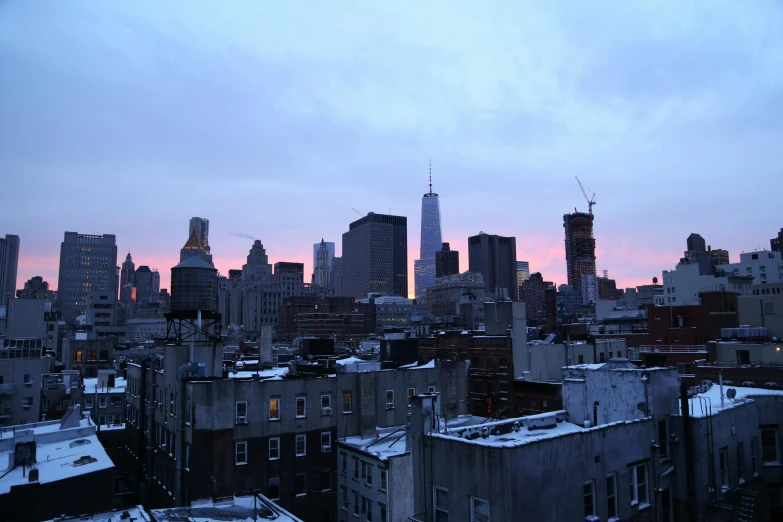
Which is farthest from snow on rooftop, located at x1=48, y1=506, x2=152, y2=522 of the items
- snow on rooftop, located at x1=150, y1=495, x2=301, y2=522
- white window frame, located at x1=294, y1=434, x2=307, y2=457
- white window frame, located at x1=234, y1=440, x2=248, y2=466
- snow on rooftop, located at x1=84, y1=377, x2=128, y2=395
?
snow on rooftop, located at x1=84, y1=377, x2=128, y2=395

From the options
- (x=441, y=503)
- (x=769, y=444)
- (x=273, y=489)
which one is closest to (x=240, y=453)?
(x=273, y=489)

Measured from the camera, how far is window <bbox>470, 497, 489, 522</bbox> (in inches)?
709

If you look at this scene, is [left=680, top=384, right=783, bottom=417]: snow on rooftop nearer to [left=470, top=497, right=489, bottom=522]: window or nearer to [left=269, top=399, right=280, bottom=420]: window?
[left=470, top=497, right=489, bottom=522]: window

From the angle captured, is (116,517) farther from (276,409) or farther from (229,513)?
(276,409)

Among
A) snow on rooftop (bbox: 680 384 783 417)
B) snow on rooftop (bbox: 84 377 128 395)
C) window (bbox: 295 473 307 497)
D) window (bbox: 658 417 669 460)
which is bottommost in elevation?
window (bbox: 295 473 307 497)

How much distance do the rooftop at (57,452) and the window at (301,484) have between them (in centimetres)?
1327

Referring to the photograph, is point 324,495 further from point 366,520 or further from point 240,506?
point 240,506

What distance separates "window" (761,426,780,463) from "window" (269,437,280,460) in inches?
1236

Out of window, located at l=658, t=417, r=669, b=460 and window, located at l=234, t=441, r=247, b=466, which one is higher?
window, located at l=658, t=417, r=669, b=460

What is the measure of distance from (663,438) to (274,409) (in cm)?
2828

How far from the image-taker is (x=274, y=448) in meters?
42.9

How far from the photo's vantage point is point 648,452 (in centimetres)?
2253

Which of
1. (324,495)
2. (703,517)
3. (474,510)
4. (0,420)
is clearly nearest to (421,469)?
(474,510)

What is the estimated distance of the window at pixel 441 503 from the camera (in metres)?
19.5
